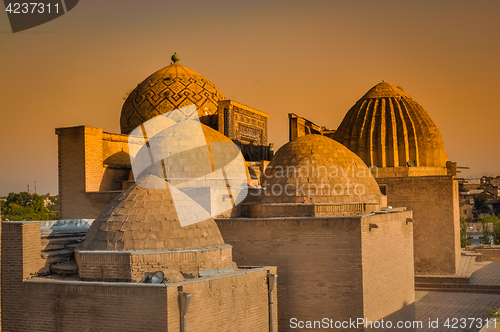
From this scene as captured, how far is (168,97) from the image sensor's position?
18594mm

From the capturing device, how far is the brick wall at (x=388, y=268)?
35.8 ft

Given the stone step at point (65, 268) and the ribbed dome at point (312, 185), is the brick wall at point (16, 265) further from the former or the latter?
the ribbed dome at point (312, 185)

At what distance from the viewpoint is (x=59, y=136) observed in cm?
1622

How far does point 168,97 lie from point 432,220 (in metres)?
9.28

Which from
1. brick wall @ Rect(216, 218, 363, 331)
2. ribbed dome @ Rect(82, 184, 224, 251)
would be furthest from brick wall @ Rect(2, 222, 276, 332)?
brick wall @ Rect(216, 218, 363, 331)

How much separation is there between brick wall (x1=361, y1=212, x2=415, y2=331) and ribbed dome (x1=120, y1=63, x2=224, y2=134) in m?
7.87

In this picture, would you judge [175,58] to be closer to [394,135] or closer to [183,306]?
[394,135]

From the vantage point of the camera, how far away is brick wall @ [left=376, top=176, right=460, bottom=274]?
719 inches

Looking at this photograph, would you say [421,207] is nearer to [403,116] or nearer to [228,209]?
[403,116]

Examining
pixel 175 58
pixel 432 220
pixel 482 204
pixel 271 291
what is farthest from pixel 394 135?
pixel 482 204

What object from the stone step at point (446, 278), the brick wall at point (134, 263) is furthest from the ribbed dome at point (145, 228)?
the stone step at point (446, 278)

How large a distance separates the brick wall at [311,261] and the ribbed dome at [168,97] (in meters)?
8.07

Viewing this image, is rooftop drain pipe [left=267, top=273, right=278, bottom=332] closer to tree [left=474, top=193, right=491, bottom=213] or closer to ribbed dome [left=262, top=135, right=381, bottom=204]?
ribbed dome [left=262, top=135, right=381, bottom=204]

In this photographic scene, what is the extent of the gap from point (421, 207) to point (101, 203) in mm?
9983
